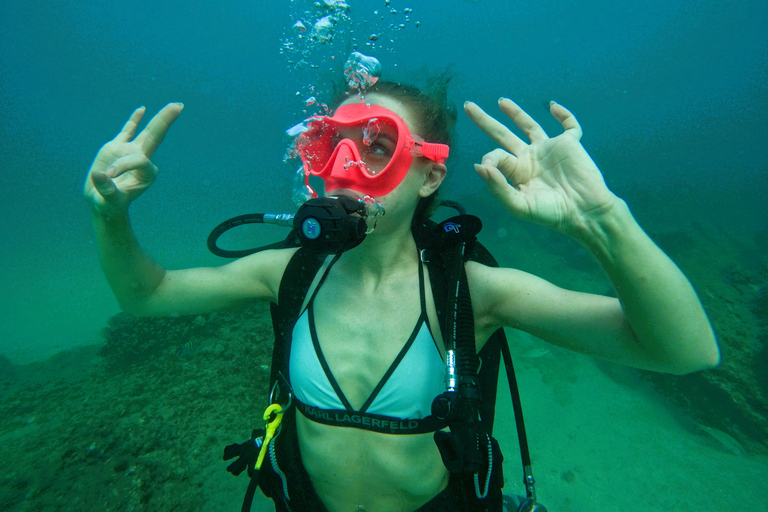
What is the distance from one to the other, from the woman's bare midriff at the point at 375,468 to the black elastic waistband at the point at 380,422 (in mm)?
41

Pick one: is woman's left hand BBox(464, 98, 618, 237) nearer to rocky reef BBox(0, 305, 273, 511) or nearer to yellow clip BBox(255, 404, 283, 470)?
yellow clip BBox(255, 404, 283, 470)

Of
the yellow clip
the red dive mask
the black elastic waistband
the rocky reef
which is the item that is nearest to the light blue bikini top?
the black elastic waistband

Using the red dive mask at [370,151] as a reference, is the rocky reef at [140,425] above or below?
below

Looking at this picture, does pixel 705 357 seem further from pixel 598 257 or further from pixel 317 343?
pixel 317 343

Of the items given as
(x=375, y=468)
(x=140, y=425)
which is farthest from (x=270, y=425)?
(x=140, y=425)

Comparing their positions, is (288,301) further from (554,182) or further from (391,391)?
(554,182)

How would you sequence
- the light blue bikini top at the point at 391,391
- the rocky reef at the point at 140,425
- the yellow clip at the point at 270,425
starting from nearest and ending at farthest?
the light blue bikini top at the point at 391,391, the yellow clip at the point at 270,425, the rocky reef at the point at 140,425

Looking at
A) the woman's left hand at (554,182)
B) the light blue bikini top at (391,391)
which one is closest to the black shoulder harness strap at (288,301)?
the light blue bikini top at (391,391)

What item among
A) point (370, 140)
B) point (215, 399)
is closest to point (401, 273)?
point (370, 140)

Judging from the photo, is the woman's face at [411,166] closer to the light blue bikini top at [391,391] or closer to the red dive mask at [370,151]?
the red dive mask at [370,151]

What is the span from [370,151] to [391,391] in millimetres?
1308

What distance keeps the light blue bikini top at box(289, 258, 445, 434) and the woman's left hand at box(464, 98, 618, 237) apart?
85cm

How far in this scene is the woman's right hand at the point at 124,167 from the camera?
58.3 inches

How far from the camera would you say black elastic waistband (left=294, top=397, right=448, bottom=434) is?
5.42 ft
